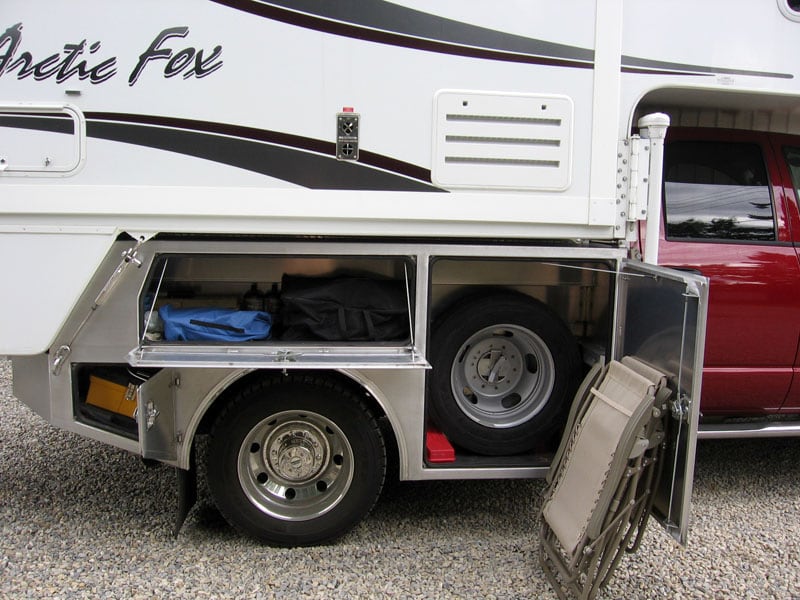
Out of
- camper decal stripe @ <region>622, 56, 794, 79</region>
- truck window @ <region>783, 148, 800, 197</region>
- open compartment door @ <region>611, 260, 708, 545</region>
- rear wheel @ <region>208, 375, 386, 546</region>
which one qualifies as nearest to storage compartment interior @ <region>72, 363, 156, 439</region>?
rear wheel @ <region>208, 375, 386, 546</region>

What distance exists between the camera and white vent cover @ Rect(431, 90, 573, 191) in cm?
311

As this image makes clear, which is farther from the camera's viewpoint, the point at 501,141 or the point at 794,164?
the point at 794,164

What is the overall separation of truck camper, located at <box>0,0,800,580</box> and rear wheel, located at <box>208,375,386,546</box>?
12mm

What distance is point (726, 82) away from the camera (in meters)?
3.30

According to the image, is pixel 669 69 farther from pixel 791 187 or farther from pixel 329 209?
pixel 329 209

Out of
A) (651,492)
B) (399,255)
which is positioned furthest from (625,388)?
(399,255)

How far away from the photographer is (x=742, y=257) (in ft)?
12.7

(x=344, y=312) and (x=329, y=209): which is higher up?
(x=329, y=209)

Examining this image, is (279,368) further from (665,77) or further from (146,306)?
(665,77)

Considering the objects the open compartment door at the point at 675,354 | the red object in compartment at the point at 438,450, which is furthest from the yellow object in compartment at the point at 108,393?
the open compartment door at the point at 675,354

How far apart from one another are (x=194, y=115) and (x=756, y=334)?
3.26m

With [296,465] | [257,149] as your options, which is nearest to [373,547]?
[296,465]

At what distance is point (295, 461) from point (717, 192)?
9.52 ft

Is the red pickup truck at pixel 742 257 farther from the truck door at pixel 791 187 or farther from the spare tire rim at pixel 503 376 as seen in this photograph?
the spare tire rim at pixel 503 376
